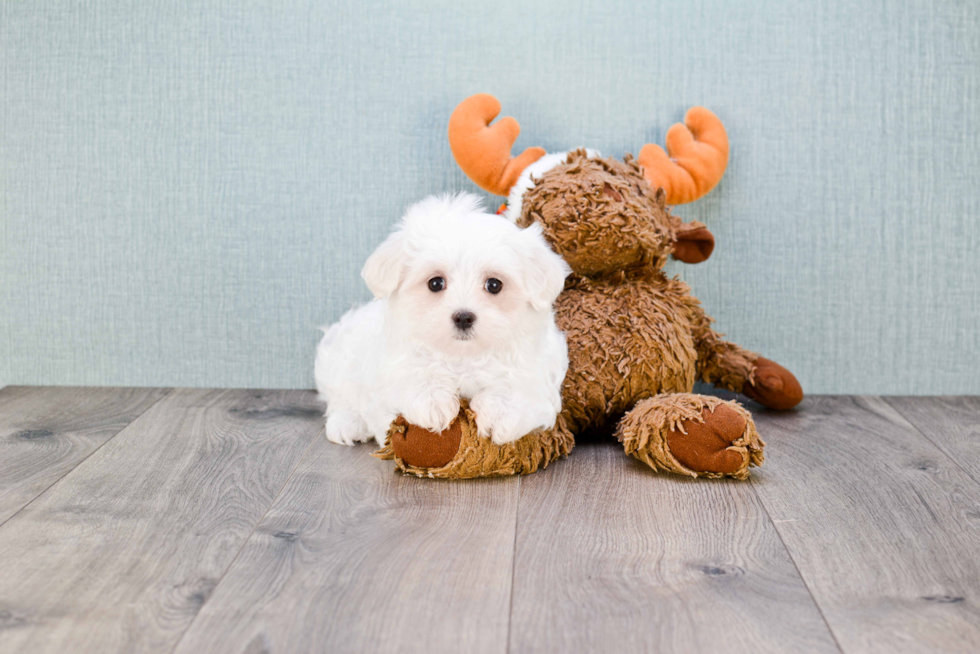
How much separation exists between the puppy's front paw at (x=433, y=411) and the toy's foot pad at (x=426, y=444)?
15 millimetres

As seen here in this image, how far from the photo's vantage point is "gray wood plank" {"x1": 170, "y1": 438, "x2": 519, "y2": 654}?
99 cm

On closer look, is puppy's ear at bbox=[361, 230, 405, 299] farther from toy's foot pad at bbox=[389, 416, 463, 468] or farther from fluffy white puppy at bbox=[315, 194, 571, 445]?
toy's foot pad at bbox=[389, 416, 463, 468]

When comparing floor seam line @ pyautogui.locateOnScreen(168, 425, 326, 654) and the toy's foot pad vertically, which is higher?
the toy's foot pad

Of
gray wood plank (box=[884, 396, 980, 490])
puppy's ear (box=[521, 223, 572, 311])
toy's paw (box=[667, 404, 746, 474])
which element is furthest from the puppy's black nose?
gray wood plank (box=[884, 396, 980, 490])

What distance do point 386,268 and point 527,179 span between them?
534 mm

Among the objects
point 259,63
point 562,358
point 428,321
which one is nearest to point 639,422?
point 562,358

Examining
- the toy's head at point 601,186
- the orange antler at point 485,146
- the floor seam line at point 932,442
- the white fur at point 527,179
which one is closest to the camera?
the floor seam line at point 932,442

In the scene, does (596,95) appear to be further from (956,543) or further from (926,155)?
(956,543)

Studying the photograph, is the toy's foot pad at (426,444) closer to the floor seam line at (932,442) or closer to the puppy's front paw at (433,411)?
the puppy's front paw at (433,411)

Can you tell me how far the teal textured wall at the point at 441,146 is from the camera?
212 cm

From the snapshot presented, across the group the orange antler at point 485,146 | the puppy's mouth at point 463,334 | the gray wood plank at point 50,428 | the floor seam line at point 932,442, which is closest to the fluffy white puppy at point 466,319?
the puppy's mouth at point 463,334

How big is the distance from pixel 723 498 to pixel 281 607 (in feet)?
2.64

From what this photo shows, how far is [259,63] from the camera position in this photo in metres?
2.14

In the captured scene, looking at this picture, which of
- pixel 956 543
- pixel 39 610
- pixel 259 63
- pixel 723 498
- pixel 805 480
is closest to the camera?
pixel 39 610
